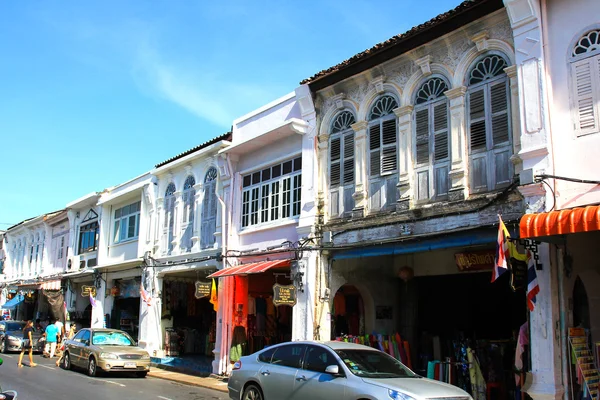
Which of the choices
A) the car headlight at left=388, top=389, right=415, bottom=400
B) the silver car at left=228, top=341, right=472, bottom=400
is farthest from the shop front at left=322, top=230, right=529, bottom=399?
the car headlight at left=388, top=389, right=415, bottom=400

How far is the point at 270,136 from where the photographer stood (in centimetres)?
1714

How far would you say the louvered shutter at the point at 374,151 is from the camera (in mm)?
14180

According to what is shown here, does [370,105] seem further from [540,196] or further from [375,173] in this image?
[540,196]

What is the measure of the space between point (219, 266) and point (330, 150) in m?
5.67

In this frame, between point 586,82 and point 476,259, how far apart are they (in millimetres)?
4217

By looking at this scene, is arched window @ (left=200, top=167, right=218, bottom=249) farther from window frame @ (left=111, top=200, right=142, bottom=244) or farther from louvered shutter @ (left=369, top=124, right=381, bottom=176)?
louvered shutter @ (left=369, top=124, right=381, bottom=176)

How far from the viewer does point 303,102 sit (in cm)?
1617

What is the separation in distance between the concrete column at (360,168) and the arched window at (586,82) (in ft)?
17.1

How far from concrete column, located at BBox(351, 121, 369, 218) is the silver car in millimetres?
4825

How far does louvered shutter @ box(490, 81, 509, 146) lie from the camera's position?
1161cm

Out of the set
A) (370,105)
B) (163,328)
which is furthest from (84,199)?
(370,105)

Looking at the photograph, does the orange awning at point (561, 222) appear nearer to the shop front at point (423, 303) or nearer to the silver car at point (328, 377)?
the silver car at point (328, 377)

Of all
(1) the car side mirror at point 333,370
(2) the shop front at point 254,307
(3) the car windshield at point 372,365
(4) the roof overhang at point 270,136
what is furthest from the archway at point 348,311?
(1) the car side mirror at point 333,370

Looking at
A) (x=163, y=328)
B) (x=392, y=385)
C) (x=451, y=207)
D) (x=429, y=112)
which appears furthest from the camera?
(x=163, y=328)
